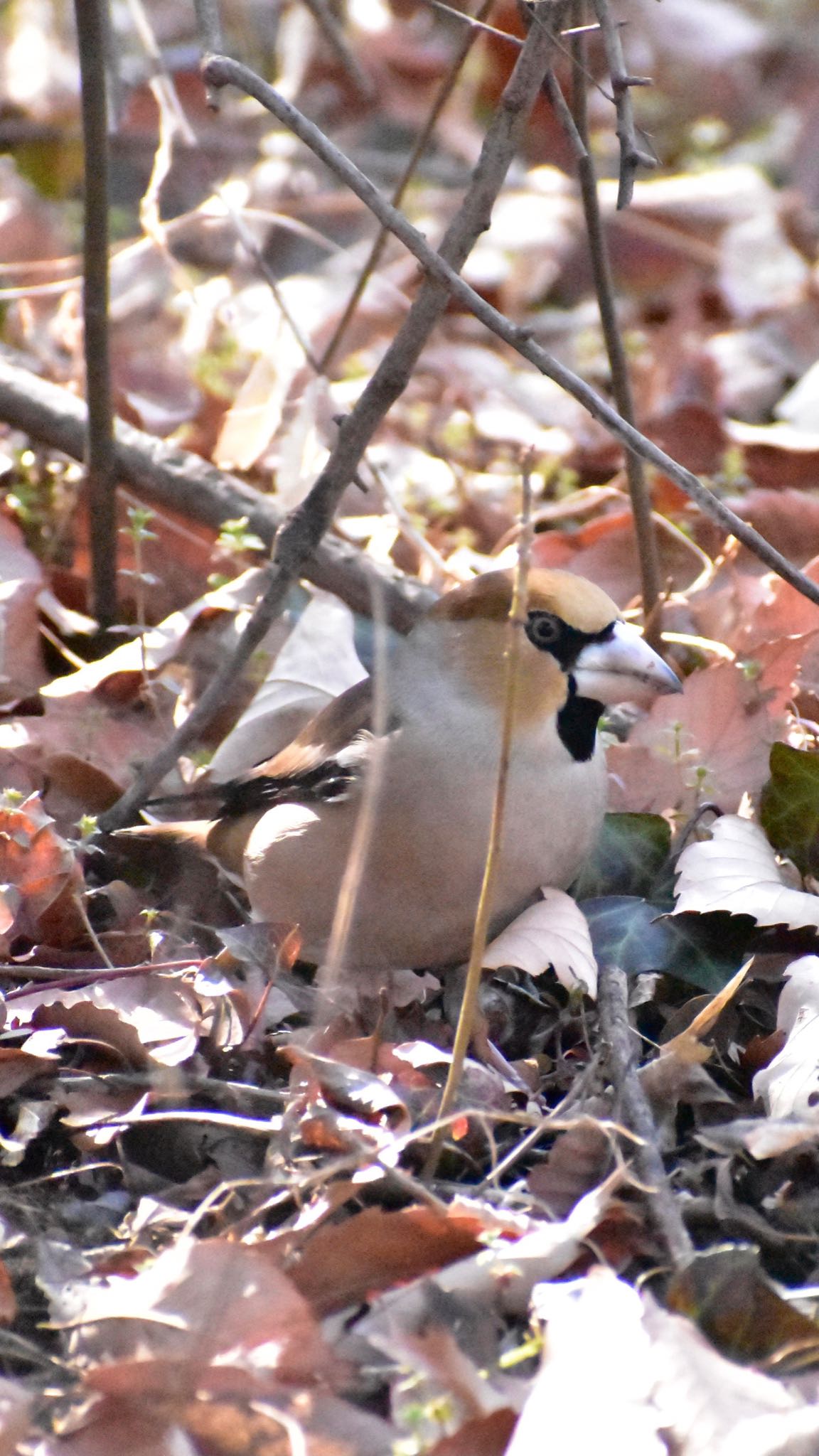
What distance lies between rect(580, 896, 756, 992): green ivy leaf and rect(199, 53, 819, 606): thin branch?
0.64m

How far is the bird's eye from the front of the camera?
9.52 ft

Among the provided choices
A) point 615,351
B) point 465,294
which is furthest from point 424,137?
point 465,294

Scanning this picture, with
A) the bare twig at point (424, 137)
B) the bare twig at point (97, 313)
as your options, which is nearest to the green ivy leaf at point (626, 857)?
the bare twig at point (424, 137)

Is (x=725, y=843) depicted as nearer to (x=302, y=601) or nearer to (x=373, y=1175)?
(x=373, y=1175)

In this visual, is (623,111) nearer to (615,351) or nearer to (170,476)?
(615,351)

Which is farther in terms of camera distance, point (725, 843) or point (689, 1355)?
point (725, 843)

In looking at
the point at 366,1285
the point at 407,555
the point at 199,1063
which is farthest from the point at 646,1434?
the point at 407,555

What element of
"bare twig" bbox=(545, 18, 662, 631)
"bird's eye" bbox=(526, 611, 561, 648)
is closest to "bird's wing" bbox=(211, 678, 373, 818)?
"bird's eye" bbox=(526, 611, 561, 648)

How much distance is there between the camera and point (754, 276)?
18.9ft

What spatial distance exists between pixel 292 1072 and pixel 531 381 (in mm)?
3275

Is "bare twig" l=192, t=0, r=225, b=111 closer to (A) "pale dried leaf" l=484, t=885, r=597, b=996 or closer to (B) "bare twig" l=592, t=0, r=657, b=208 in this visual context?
(B) "bare twig" l=592, t=0, r=657, b=208

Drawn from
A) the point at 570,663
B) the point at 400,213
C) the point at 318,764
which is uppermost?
the point at 400,213

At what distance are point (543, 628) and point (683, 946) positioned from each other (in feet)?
2.09

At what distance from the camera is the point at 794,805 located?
282 centimetres
